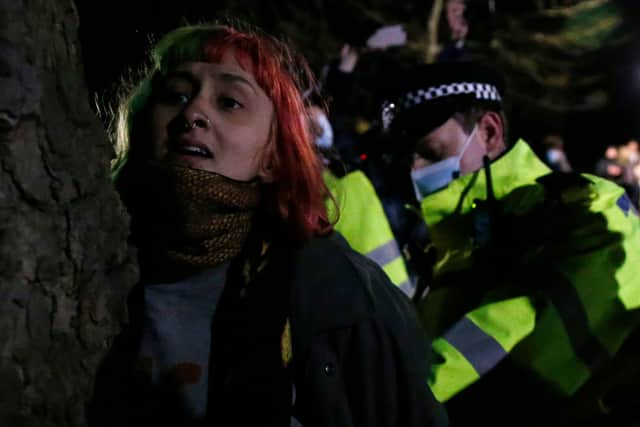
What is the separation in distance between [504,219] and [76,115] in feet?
6.34

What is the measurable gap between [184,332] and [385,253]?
148 centimetres

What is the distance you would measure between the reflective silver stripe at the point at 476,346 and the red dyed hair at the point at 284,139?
0.75m

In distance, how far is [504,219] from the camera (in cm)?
258

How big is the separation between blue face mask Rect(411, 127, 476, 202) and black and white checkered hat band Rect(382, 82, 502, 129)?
7.1 inches

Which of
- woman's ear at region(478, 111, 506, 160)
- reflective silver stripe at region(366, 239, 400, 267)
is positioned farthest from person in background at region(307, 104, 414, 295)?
woman's ear at region(478, 111, 506, 160)

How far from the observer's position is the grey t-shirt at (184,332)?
1.36 m

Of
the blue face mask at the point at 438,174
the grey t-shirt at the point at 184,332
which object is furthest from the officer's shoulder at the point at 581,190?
the grey t-shirt at the point at 184,332

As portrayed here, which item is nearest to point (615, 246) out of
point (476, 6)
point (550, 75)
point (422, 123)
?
point (422, 123)

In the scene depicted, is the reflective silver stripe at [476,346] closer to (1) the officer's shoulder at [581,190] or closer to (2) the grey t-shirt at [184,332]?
(1) the officer's shoulder at [581,190]

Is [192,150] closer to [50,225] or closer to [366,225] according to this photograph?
[50,225]

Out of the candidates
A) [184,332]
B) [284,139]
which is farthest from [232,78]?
[184,332]

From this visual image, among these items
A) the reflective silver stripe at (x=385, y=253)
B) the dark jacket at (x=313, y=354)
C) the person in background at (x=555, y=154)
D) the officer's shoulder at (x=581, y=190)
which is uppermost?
the officer's shoulder at (x=581, y=190)

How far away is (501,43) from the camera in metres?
14.9

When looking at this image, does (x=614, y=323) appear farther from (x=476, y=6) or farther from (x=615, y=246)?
(x=476, y=6)
